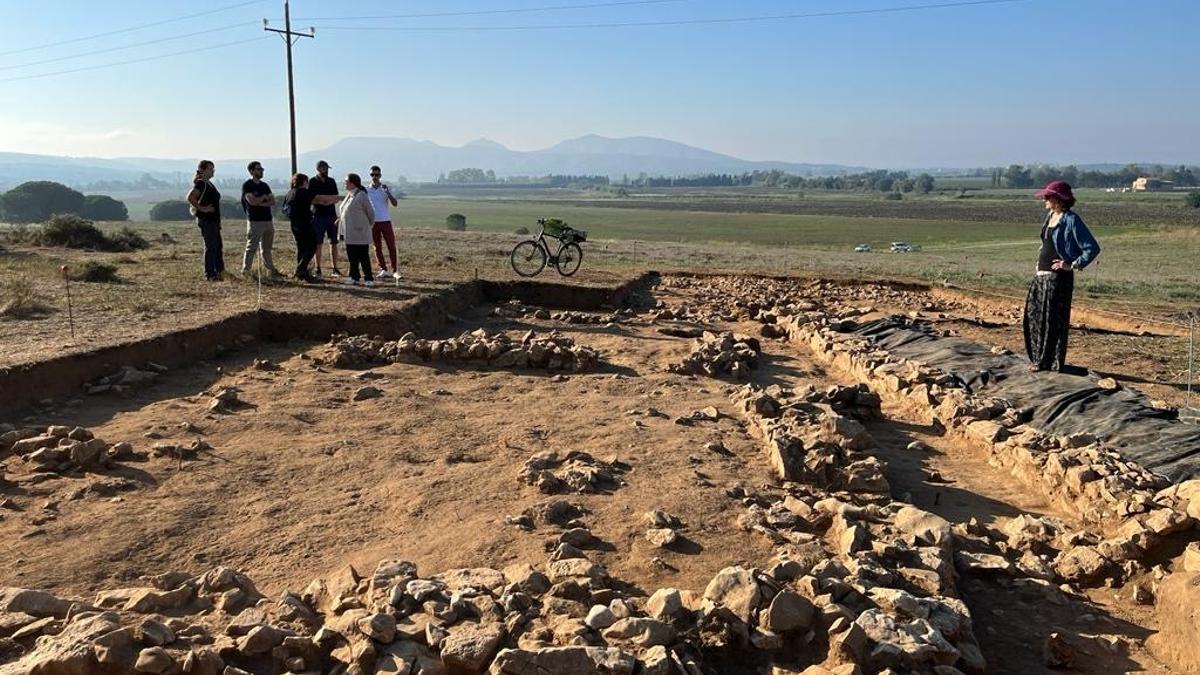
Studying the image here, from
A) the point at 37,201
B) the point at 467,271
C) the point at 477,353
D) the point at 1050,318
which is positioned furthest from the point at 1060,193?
the point at 37,201

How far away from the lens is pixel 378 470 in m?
5.50

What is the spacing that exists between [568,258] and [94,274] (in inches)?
280

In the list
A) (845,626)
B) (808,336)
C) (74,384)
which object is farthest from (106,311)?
(845,626)

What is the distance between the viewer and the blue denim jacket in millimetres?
6949

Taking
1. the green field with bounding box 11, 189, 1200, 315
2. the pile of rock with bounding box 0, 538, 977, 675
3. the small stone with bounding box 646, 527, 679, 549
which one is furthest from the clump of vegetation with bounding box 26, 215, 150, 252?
the small stone with bounding box 646, 527, 679, 549

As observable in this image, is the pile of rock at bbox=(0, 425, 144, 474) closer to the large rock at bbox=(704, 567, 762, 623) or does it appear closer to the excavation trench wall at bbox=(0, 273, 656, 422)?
the excavation trench wall at bbox=(0, 273, 656, 422)

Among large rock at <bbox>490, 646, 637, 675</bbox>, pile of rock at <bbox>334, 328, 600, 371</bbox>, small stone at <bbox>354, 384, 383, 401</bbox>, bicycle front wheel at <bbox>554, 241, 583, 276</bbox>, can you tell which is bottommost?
large rock at <bbox>490, 646, 637, 675</bbox>

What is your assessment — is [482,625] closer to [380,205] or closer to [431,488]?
[431,488]

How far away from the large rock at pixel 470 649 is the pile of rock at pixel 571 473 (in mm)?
1861

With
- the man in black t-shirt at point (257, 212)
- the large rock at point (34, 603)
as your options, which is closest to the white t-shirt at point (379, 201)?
the man in black t-shirt at point (257, 212)

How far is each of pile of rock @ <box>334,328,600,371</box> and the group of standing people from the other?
9.70ft

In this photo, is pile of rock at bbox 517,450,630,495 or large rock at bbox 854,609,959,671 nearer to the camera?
large rock at bbox 854,609,959,671

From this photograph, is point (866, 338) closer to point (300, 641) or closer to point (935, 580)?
point (935, 580)

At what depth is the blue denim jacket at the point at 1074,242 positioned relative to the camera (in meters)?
6.95
